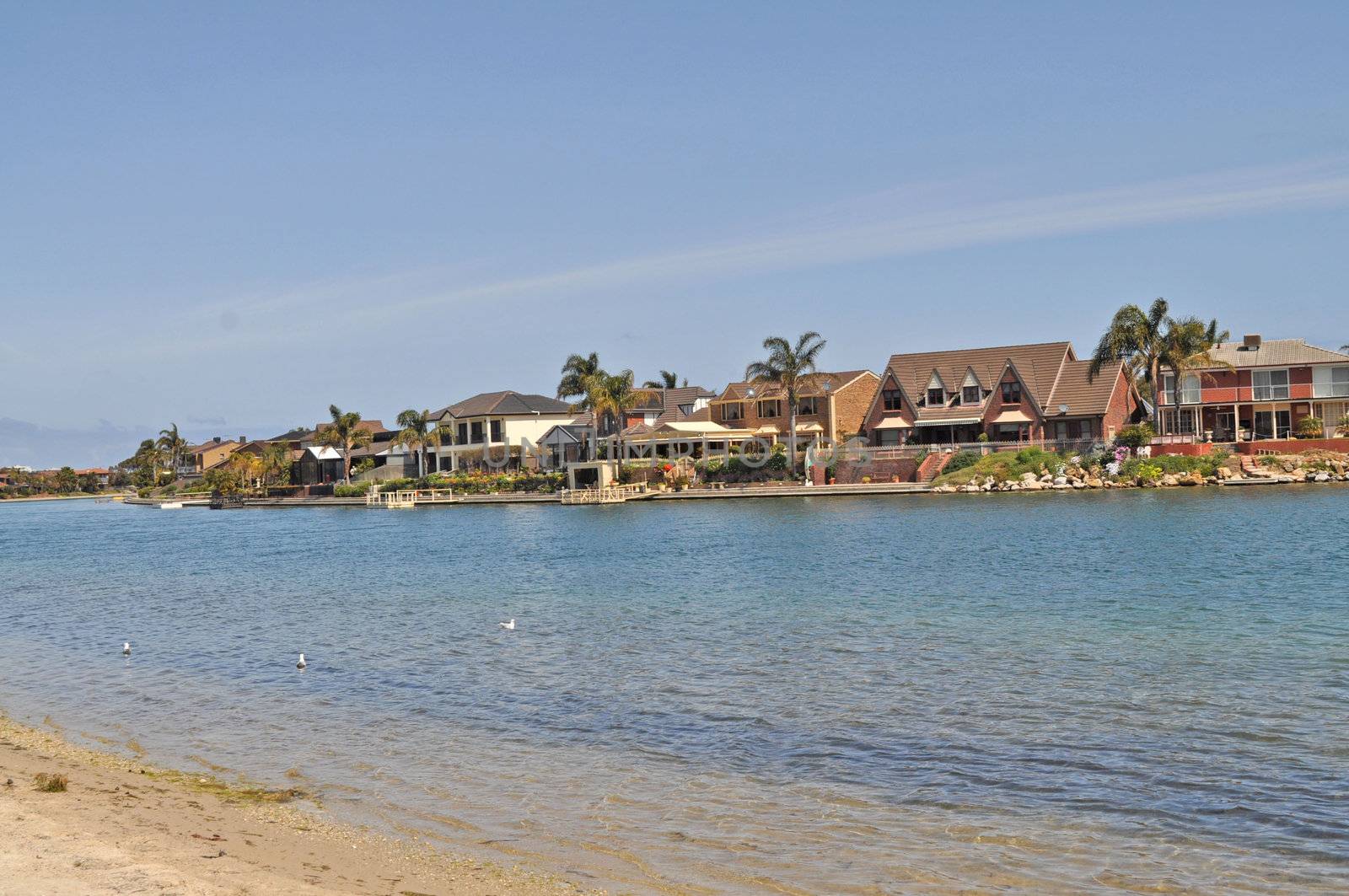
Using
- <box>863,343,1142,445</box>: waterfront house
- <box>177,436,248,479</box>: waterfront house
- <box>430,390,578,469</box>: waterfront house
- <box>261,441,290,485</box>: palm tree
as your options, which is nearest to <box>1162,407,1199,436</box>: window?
<box>863,343,1142,445</box>: waterfront house

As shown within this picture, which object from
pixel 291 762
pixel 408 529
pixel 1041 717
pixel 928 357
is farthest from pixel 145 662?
pixel 928 357

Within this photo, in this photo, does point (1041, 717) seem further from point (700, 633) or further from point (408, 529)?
point (408, 529)

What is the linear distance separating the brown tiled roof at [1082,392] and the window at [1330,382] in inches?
443

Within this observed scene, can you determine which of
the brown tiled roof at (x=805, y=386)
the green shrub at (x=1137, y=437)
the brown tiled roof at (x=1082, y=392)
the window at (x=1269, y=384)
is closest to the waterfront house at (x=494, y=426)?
the brown tiled roof at (x=805, y=386)

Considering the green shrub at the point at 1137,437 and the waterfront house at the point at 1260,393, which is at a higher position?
the waterfront house at the point at 1260,393

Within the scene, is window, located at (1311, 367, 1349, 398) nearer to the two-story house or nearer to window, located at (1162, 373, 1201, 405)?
window, located at (1162, 373, 1201, 405)

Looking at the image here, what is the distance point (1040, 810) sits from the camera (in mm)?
11531

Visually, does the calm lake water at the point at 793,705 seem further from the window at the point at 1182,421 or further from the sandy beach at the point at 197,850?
the window at the point at 1182,421

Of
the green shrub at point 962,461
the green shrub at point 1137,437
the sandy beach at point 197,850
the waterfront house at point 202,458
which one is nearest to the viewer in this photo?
the sandy beach at point 197,850

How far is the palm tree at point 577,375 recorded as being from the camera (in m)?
91.7

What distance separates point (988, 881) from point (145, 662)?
62.3 ft

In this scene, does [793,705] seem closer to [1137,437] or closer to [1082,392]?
[1137,437]

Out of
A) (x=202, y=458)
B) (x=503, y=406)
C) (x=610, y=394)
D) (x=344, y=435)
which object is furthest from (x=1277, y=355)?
(x=202, y=458)

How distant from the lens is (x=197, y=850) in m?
9.93
